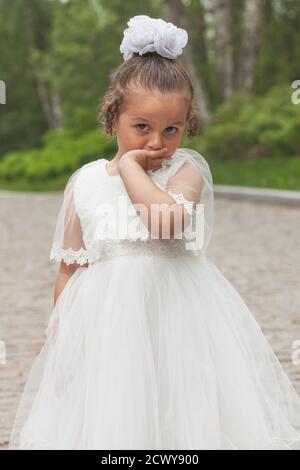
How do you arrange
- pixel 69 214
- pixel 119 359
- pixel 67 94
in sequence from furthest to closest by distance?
pixel 67 94 < pixel 69 214 < pixel 119 359

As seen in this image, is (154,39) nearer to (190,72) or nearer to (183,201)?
(183,201)

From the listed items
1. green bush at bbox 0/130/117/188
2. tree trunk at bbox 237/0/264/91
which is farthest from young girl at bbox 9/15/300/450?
green bush at bbox 0/130/117/188

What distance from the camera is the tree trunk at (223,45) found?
2241cm

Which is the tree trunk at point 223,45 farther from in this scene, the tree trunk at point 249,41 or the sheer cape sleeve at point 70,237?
the sheer cape sleeve at point 70,237

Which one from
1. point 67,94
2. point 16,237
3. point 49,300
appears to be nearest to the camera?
point 49,300

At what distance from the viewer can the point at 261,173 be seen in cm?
1819

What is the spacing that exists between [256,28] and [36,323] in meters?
18.0

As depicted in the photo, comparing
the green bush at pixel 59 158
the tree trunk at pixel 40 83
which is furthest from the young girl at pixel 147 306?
the tree trunk at pixel 40 83

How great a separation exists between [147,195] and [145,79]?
1.20 ft

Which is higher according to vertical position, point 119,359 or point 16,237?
point 119,359

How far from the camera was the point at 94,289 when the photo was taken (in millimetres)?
2760

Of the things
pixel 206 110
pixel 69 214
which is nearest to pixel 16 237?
pixel 69 214

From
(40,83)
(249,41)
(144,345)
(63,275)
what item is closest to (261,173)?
(249,41)
